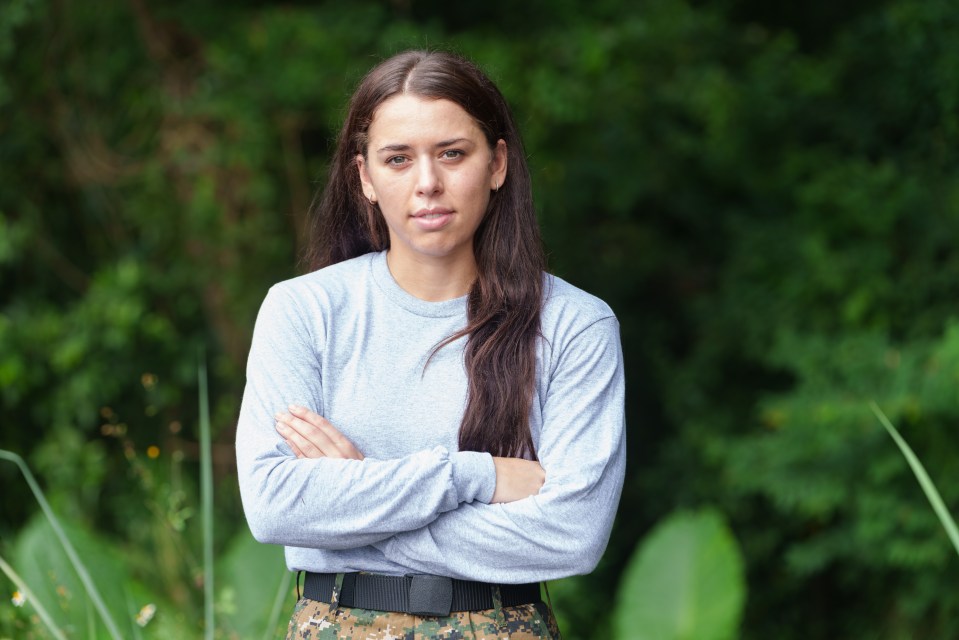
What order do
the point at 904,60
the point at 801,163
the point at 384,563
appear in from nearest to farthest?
1. the point at 384,563
2. the point at 904,60
3. the point at 801,163

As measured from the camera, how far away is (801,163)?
4750mm

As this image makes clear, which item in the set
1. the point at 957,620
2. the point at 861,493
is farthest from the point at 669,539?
the point at 957,620

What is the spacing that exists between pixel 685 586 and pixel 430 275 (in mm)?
2825

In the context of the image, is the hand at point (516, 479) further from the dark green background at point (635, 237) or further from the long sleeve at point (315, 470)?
the dark green background at point (635, 237)

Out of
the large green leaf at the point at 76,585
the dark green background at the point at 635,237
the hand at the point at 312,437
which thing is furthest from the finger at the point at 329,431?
the dark green background at the point at 635,237

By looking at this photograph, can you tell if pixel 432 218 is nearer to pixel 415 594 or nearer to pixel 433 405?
pixel 433 405

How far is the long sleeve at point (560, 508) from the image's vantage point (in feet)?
5.43

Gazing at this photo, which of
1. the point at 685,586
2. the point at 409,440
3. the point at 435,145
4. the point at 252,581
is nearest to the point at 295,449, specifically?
the point at 409,440

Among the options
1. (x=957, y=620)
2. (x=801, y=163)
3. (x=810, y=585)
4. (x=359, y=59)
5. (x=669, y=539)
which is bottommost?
(x=810, y=585)

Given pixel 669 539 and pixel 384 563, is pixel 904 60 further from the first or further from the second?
pixel 384 563

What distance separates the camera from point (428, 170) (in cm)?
173

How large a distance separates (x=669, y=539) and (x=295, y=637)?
2.91 metres

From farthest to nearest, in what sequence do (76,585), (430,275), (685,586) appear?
(685,586), (76,585), (430,275)

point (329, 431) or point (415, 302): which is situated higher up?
point (415, 302)
